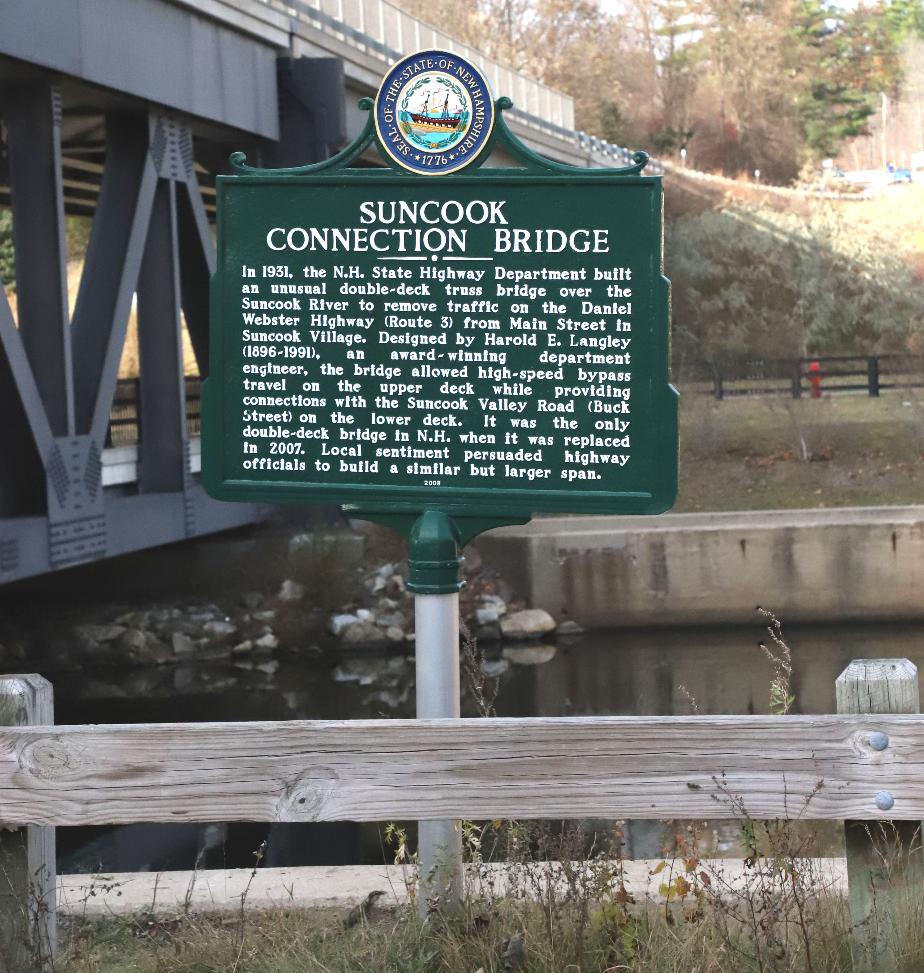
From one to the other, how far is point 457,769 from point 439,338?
1.94 m


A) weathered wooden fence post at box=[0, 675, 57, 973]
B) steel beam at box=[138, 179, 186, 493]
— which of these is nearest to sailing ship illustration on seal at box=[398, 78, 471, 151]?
weathered wooden fence post at box=[0, 675, 57, 973]

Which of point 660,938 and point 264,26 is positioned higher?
point 264,26

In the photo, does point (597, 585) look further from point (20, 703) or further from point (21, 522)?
point (20, 703)

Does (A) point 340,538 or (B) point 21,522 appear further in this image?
(A) point 340,538

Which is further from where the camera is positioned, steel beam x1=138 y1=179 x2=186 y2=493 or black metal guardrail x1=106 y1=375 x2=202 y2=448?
black metal guardrail x1=106 y1=375 x2=202 y2=448

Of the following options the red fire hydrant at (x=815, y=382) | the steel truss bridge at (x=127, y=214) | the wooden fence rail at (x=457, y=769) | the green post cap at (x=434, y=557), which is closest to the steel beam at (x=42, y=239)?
the steel truss bridge at (x=127, y=214)

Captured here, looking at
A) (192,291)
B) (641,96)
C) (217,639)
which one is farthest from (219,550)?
(641,96)

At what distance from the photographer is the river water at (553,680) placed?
1878cm

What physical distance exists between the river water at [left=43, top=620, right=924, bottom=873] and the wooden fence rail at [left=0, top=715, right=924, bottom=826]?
12.5 metres

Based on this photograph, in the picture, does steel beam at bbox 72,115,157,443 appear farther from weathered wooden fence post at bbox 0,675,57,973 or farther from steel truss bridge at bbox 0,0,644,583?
weathered wooden fence post at bbox 0,675,57,973

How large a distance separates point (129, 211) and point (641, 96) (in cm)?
5665

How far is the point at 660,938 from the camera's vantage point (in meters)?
4.80

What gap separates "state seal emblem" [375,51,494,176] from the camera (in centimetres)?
555

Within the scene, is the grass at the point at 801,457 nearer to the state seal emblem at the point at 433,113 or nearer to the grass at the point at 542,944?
the state seal emblem at the point at 433,113
